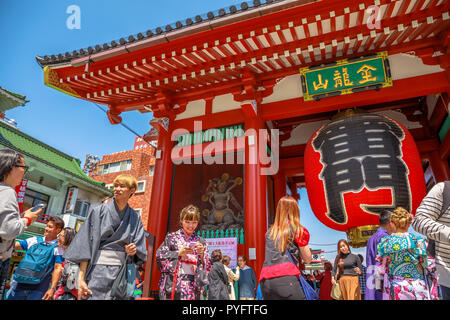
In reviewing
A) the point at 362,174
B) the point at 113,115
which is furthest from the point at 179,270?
the point at 113,115

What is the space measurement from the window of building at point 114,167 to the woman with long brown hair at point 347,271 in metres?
23.1

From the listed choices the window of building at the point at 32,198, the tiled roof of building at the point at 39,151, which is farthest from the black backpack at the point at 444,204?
the window of building at the point at 32,198

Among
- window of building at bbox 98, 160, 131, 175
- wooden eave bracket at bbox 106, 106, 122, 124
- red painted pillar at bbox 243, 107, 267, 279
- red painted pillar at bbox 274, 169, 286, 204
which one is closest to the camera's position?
red painted pillar at bbox 243, 107, 267, 279

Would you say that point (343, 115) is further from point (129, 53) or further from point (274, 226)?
point (129, 53)

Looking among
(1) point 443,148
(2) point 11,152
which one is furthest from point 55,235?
(1) point 443,148

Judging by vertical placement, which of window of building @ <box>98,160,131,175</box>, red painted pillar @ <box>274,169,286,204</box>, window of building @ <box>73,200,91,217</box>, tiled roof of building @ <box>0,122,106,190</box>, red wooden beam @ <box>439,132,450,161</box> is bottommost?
red painted pillar @ <box>274,169,286,204</box>

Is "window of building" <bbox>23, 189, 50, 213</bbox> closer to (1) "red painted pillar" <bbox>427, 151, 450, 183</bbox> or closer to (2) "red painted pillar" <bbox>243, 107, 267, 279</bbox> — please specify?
(2) "red painted pillar" <bbox>243, 107, 267, 279</bbox>

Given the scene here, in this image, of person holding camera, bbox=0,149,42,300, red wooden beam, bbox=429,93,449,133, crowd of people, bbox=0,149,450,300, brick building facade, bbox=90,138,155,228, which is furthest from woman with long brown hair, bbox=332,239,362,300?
brick building facade, bbox=90,138,155,228

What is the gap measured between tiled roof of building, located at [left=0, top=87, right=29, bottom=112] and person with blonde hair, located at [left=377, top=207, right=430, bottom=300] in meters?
19.6

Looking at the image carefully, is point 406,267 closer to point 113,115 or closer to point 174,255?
point 174,255

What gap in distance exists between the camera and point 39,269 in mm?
3248

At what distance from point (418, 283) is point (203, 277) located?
213 cm

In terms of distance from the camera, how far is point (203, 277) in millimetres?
3049

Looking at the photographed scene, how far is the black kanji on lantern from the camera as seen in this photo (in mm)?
4914
